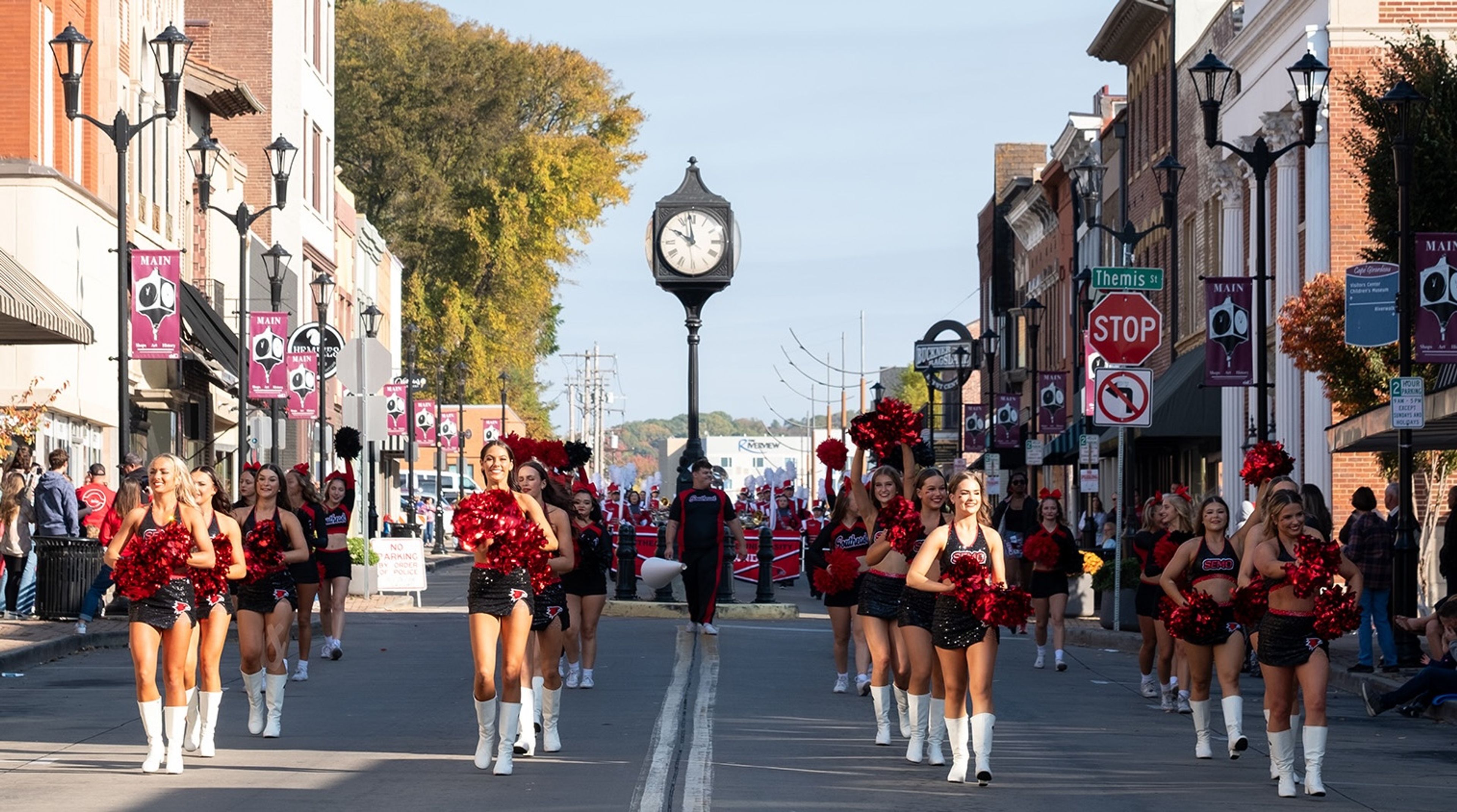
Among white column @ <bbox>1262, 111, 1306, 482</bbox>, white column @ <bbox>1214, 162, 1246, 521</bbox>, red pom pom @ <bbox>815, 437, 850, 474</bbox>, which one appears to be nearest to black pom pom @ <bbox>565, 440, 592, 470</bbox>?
red pom pom @ <bbox>815, 437, 850, 474</bbox>

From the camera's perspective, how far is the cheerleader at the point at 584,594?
17.7 metres

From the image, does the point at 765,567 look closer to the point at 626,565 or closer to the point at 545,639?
the point at 626,565

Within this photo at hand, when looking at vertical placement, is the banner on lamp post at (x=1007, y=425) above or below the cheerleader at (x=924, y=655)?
above

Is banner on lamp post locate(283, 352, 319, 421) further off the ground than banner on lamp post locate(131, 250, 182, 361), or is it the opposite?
banner on lamp post locate(131, 250, 182, 361)

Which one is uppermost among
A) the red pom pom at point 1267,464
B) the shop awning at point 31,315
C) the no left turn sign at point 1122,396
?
the shop awning at point 31,315

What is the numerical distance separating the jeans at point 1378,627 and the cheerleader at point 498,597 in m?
9.55

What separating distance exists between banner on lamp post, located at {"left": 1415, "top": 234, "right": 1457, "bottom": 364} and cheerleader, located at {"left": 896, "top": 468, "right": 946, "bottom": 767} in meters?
8.68

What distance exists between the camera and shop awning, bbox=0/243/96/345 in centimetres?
2450

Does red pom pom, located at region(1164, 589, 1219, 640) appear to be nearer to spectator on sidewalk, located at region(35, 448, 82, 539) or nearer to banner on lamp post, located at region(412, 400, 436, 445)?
spectator on sidewalk, located at region(35, 448, 82, 539)

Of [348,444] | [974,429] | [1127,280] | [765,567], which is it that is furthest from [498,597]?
[974,429]

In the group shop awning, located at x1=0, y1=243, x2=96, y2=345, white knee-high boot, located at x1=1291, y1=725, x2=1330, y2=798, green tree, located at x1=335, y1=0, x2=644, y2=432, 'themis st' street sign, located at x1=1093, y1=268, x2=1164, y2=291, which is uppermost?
green tree, located at x1=335, y1=0, x2=644, y2=432

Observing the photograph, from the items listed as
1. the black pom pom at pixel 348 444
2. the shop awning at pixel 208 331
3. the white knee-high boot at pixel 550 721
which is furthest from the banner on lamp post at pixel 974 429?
the white knee-high boot at pixel 550 721

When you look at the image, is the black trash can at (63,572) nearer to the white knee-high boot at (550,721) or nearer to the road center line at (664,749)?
the road center line at (664,749)

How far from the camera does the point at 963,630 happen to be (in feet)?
40.0
